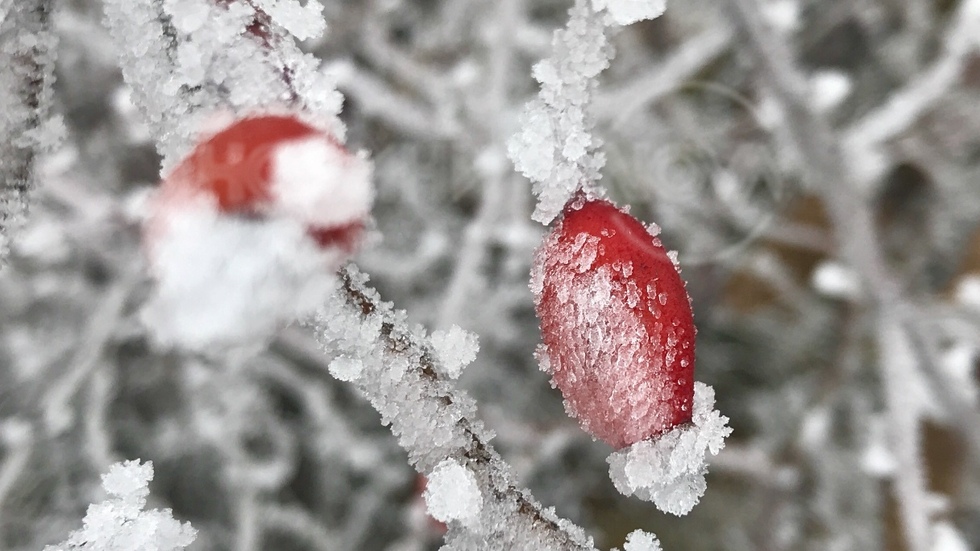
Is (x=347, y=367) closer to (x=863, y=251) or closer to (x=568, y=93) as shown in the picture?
(x=568, y=93)

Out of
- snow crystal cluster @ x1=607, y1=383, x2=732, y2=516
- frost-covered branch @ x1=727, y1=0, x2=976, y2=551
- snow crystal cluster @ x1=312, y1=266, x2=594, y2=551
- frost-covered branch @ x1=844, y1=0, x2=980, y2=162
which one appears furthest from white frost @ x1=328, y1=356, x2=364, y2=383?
frost-covered branch @ x1=844, y1=0, x2=980, y2=162

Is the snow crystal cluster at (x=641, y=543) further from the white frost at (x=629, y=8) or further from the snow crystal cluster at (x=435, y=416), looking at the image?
the white frost at (x=629, y=8)

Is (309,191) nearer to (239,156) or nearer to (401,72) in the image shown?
(239,156)

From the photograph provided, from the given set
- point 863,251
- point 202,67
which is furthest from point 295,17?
point 863,251

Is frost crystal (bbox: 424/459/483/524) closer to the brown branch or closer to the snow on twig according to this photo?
the snow on twig

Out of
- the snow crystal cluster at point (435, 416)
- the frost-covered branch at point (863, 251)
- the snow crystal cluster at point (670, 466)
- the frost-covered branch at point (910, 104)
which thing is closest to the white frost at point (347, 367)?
the snow crystal cluster at point (435, 416)

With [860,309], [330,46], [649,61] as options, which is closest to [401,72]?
[330,46]
